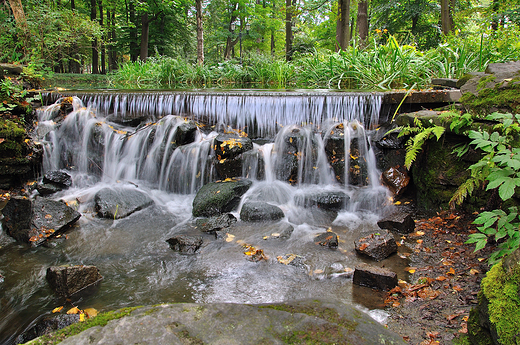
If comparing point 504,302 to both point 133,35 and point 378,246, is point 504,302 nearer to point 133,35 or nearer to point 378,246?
point 378,246

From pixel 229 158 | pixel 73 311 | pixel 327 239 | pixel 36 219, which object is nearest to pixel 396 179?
pixel 327 239

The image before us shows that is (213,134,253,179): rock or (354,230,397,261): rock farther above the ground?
(213,134,253,179): rock

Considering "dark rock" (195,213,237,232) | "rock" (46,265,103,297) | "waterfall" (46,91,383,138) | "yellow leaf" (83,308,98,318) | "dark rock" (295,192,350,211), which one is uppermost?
"waterfall" (46,91,383,138)

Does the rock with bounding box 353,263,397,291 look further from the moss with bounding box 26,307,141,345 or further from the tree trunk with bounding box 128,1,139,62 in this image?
the tree trunk with bounding box 128,1,139,62

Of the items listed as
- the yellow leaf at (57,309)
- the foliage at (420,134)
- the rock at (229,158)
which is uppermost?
the foliage at (420,134)

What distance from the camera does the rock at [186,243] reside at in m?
4.11

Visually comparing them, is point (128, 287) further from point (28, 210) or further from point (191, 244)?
point (28, 210)

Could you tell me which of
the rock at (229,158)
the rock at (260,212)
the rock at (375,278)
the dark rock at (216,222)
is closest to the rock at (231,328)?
the rock at (375,278)

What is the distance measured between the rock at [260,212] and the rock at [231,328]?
10.3 feet

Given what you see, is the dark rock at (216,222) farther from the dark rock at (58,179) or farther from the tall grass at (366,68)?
the tall grass at (366,68)

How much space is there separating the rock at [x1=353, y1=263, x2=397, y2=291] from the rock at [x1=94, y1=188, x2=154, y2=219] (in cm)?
400

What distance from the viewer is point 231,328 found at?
161cm

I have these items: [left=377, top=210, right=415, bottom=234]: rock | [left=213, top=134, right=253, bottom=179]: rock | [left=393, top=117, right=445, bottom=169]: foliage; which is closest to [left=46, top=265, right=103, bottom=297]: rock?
[left=213, top=134, right=253, bottom=179]: rock

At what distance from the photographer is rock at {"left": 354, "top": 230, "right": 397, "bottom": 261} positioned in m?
3.69
